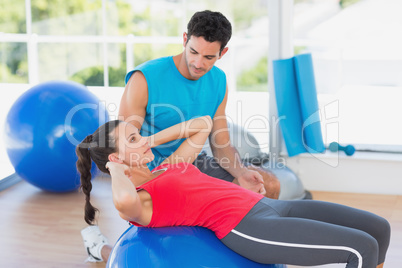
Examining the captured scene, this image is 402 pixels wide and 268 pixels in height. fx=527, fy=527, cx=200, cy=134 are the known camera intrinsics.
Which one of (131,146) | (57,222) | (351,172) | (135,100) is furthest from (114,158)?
(351,172)

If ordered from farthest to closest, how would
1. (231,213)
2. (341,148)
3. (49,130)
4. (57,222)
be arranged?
1. (341,148)
2. (49,130)
3. (57,222)
4. (231,213)

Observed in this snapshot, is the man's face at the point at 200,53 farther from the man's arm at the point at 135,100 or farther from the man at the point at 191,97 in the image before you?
the man's arm at the point at 135,100

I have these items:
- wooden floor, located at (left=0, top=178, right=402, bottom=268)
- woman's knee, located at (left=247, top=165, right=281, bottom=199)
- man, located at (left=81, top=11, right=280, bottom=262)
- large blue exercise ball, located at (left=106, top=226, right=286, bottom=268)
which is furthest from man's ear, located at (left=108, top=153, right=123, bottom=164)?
woman's knee, located at (left=247, top=165, right=281, bottom=199)

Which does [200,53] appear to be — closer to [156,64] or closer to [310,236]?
[156,64]

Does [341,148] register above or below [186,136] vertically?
below

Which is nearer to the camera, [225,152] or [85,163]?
[85,163]

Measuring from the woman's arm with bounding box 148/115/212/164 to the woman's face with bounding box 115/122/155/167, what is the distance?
0.18 meters

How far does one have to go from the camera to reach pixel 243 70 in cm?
760

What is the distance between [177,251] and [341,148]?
206 cm

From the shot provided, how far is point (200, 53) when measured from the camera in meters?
2.13

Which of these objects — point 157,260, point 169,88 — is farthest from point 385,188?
point 157,260

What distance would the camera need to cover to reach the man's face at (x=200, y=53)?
6.95 feet

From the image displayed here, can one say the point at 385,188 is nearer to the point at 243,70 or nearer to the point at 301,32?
the point at 301,32

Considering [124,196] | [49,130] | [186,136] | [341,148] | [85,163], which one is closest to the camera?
[124,196]
